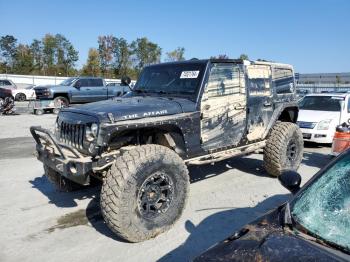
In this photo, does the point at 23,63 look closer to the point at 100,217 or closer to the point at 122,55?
the point at 122,55

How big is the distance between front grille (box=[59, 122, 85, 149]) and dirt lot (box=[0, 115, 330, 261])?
3.47 feet

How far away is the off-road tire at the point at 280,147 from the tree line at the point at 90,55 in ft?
196

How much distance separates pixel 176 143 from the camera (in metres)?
5.08

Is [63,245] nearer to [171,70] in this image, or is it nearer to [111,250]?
→ [111,250]

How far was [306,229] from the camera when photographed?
221 centimetres

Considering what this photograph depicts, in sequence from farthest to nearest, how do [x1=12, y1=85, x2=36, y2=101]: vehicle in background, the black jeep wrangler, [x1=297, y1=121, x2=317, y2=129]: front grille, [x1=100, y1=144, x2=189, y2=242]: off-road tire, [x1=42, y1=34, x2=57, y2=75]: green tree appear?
[x1=42, y1=34, x2=57, y2=75]: green tree < [x1=12, y1=85, x2=36, y2=101]: vehicle in background < [x1=297, y1=121, x2=317, y2=129]: front grille < the black jeep wrangler < [x1=100, y1=144, x2=189, y2=242]: off-road tire

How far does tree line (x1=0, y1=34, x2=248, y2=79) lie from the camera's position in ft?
215

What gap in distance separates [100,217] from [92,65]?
63.3 metres

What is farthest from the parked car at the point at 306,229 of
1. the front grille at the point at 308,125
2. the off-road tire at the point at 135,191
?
the front grille at the point at 308,125

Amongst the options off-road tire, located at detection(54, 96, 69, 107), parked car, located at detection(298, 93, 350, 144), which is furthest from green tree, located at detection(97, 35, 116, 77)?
parked car, located at detection(298, 93, 350, 144)

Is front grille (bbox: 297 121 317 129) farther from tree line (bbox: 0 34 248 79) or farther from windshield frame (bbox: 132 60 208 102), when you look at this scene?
tree line (bbox: 0 34 248 79)

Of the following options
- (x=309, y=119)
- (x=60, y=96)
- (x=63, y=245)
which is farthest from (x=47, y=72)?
(x=63, y=245)

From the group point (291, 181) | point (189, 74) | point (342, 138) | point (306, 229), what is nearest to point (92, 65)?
point (342, 138)

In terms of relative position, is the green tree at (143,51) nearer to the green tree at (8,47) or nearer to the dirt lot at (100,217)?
the green tree at (8,47)
